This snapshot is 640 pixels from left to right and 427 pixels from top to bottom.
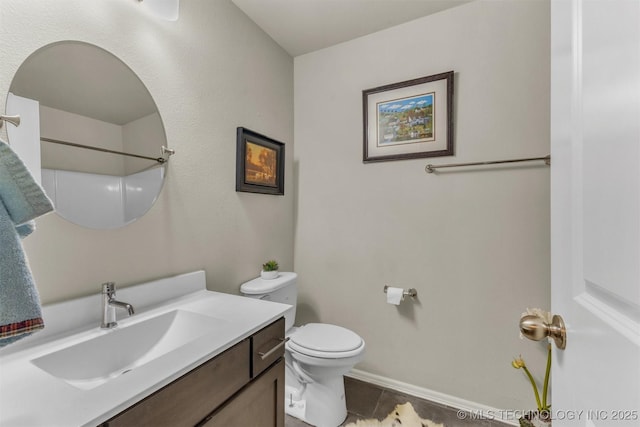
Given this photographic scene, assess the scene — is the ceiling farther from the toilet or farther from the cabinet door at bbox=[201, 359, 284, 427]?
the cabinet door at bbox=[201, 359, 284, 427]

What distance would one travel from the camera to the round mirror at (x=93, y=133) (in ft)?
3.01

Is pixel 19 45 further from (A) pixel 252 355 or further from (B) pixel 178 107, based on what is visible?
(A) pixel 252 355

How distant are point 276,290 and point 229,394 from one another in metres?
0.81

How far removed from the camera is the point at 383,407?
1694mm

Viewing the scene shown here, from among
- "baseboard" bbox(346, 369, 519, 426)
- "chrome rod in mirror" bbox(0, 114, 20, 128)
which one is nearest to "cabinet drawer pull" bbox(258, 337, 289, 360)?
"chrome rod in mirror" bbox(0, 114, 20, 128)

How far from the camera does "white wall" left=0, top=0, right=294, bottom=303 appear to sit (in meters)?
0.91

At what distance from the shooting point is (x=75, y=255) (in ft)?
3.19

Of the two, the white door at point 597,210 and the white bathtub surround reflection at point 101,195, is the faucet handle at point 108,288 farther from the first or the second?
the white door at point 597,210

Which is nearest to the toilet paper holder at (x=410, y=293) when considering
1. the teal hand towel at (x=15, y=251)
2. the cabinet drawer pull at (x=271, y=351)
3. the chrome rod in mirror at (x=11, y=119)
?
the cabinet drawer pull at (x=271, y=351)

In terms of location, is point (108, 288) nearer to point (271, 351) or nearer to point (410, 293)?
point (271, 351)

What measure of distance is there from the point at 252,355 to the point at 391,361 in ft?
4.21

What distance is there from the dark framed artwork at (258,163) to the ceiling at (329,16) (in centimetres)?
75

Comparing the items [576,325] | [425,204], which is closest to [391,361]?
[425,204]

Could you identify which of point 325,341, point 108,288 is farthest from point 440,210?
point 108,288
